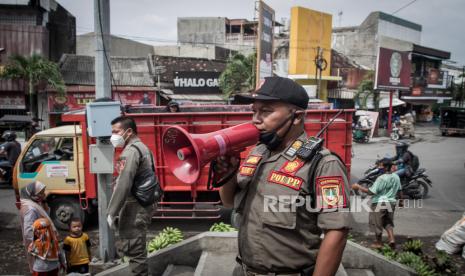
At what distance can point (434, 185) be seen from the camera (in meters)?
10.7

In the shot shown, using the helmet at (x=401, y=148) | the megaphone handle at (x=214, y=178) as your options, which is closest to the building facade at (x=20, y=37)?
the helmet at (x=401, y=148)

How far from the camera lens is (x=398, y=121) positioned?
23719 millimetres

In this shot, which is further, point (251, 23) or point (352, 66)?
point (251, 23)

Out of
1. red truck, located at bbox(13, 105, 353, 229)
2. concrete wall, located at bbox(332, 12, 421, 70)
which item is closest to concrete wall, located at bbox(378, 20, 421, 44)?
concrete wall, located at bbox(332, 12, 421, 70)

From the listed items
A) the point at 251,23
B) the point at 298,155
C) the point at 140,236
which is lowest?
the point at 140,236

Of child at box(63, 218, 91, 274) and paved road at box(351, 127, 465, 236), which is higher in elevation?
child at box(63, 218, 91, 274)

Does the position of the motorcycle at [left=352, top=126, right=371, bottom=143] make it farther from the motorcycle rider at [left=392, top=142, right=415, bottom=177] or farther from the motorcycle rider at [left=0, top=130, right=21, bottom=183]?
the motorcycle rider at [left=0, top=130, right=21, bottom=183]

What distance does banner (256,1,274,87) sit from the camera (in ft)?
53.1

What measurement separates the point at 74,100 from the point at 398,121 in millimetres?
19152

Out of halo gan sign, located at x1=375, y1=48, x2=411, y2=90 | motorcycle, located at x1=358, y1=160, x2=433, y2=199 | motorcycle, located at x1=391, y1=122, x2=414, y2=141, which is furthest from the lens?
halo gan sign, located at x1=375, y1=48, x2=411, y2=90

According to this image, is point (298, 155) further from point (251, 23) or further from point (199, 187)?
point (251, 23)

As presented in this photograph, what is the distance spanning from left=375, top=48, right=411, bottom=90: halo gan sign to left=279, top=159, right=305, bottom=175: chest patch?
22899 mm

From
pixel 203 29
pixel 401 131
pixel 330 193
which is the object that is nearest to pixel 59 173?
pixel 330 193

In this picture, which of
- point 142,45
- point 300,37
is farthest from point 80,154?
point 142,45
